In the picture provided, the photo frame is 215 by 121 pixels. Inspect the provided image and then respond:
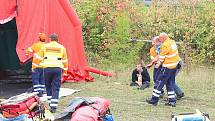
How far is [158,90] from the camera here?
10.8 metres

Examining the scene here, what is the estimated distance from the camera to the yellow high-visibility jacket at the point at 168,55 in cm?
1057

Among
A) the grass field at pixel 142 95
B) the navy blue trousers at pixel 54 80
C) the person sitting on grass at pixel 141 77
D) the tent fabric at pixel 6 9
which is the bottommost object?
the grass field at pixel 142 95

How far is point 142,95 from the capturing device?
40.3 feet

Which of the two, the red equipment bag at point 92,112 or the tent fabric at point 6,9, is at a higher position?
the tent fabric at point 6,9

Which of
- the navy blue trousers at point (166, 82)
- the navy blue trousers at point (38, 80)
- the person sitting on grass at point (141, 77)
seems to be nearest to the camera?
the navy blue trousers at point (166, 82)

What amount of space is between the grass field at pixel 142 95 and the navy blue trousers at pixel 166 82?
22 cm

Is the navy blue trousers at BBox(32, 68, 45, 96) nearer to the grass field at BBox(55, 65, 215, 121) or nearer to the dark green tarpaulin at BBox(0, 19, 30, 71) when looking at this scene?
the grass field at BBox(55, 65, 215, 121)

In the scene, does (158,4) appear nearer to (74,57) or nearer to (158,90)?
(74,57)

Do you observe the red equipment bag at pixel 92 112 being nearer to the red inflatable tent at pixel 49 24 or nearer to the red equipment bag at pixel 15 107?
the red equipment bag at pixel 15 107

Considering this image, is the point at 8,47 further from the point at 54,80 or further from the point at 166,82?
the point at 166,82

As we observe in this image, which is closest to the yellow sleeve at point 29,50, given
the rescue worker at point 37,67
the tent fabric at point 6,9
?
the rescue worker at point 37,67

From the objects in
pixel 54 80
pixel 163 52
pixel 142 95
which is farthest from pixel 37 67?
pixel 163 52

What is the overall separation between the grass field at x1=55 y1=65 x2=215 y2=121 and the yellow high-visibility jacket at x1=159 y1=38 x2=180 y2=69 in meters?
0.94

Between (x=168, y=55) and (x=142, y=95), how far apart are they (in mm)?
1956
